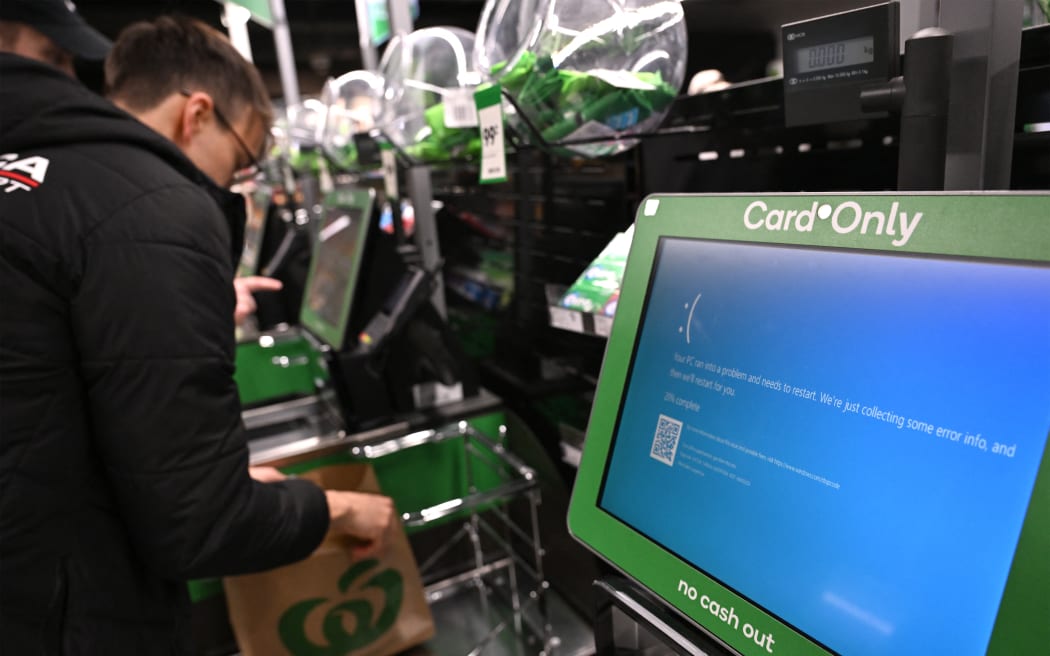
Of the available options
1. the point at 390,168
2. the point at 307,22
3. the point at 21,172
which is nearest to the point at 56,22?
the point at 21,172

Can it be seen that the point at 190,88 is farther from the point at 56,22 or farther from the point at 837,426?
the point at 837,426

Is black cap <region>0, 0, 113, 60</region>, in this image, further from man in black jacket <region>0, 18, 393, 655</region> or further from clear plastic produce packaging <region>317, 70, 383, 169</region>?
clear plastic produce packaging <region>317, 70, 383, 169</region>

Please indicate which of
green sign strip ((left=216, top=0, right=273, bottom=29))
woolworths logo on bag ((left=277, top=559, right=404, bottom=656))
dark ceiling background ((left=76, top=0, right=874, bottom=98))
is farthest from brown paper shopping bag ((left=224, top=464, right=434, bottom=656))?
green sign strip ((left=216, top=0, right=273, bottom=29))

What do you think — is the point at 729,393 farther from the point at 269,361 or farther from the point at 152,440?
the point at 269,361

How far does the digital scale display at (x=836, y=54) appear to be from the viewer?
74 cm

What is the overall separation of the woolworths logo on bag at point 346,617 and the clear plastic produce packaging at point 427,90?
3.09ft

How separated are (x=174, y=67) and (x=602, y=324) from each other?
1.06 metres

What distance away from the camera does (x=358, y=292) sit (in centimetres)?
188

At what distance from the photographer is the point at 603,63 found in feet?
3.62

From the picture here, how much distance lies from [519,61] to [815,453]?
800 mm

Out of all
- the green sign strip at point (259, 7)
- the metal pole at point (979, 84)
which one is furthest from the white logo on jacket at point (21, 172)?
the green sign strip at point (259, 7)

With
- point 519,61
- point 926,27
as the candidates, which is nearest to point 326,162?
point 519,61

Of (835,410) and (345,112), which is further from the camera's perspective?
(345,112)

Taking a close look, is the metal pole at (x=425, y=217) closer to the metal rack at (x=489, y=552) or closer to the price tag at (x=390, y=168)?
the price tag at (x=390, y=168)
